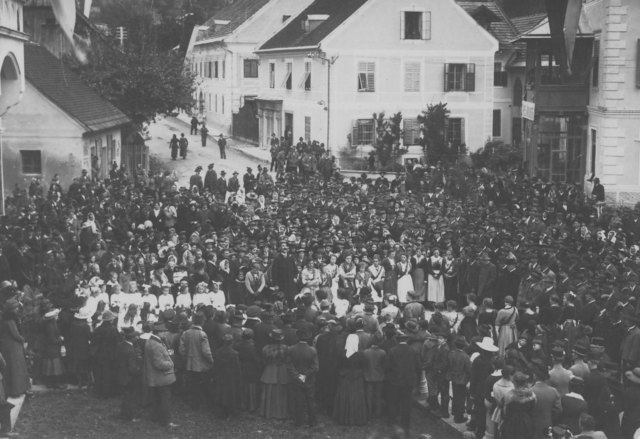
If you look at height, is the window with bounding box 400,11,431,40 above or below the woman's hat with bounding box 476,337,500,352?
above

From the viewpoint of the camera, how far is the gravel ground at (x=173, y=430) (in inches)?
591

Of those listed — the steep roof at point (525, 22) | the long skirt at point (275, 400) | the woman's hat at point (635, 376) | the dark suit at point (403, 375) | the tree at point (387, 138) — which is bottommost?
the long skirt at point (275, 400)

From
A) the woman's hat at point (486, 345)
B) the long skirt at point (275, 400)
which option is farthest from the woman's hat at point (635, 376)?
the long skirt at point (275, 400)

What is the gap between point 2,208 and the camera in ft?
110

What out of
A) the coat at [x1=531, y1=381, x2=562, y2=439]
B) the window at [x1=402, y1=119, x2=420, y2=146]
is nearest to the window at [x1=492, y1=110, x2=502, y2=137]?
the window at [x1=402, y1=119, x2=420, y2=146]

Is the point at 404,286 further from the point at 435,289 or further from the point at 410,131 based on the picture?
the point at 410,131

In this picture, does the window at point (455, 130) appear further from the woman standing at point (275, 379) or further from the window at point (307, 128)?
the woman standing at point (275, 379)

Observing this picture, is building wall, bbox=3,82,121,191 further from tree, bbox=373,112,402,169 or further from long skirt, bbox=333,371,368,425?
long skirt, bbox=333,371,368,425

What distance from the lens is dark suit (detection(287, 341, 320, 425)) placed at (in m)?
15.3

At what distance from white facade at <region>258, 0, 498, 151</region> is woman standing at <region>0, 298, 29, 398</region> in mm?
31674

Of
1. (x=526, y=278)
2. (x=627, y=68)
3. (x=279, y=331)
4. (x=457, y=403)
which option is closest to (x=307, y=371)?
(x=279, y=331)

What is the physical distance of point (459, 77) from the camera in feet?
157

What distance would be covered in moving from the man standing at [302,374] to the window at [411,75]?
3297 cm

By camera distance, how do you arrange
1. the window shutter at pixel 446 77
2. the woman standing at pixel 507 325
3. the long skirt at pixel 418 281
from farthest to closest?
the window shutter at pixel 446 77 → the long skirt at pixel 418 281 → the woman standing at pixel 507 325
